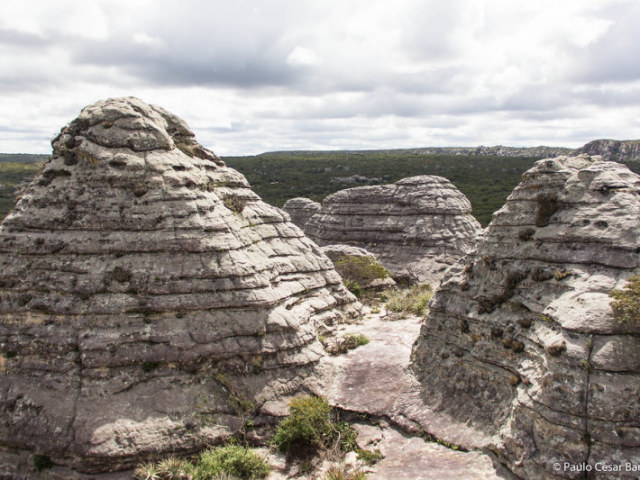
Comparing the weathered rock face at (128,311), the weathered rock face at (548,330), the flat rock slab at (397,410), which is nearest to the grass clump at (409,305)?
the flat rock slab at (397,410)

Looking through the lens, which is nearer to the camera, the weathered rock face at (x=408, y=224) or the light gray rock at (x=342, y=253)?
the light gray rock at (x=342, y=253)

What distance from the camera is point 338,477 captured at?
41.0ft

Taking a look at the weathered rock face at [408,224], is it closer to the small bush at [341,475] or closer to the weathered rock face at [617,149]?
the small bush at [341,475]

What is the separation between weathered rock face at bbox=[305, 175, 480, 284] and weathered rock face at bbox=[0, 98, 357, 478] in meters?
19.5

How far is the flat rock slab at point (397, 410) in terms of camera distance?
40.8ft

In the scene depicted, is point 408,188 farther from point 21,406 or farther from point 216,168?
point 21,406

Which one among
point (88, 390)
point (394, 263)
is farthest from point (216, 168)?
point (394, 263)

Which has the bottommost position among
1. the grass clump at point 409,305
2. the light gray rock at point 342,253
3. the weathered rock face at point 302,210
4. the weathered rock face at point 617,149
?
the grass clump at point 409,305

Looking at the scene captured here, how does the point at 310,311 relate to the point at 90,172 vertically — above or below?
below

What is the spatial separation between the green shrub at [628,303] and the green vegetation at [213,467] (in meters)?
10.1

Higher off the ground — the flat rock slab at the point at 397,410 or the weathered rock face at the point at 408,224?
the weathered rock face at the point at 408,224

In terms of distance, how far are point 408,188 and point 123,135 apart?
26403 mm

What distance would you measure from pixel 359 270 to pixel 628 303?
1910 centimetres

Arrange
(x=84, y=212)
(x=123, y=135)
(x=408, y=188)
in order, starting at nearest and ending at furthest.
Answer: (x=84, y=212)
(x=123, y=135)
(x=408, y=188)
